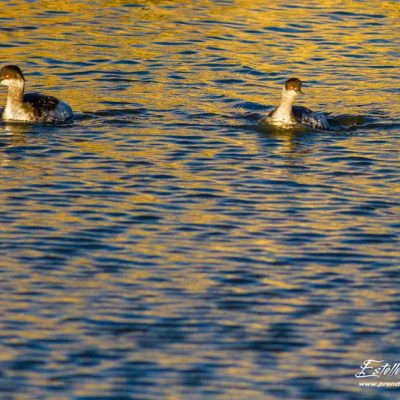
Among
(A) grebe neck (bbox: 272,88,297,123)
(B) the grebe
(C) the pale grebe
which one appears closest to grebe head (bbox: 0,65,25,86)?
(C) the pale grebe

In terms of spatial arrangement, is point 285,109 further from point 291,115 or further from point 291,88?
point 291,88

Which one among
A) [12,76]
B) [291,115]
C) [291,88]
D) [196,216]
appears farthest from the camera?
[12,76]

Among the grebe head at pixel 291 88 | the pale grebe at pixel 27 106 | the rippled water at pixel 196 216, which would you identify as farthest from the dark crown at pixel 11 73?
the grebe head at pixel 291 88

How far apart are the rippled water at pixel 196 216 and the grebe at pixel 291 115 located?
0.63 ft

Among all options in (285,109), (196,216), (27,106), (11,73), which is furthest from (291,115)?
(196,216)

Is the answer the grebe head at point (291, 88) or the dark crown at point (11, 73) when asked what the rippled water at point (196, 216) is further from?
the dark crown at point (11, 73)

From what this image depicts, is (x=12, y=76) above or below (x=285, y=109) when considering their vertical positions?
above

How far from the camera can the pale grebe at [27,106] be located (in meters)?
19.8

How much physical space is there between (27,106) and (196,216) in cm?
554

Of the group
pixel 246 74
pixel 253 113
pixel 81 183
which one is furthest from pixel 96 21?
pixel 81 183

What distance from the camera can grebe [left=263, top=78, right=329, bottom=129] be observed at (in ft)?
65.3

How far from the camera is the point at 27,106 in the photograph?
19938 millimetres

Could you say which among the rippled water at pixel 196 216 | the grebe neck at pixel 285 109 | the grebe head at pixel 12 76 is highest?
the grebe head at pixel 12 76

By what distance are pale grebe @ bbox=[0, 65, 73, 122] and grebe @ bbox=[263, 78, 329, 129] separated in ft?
9.87
